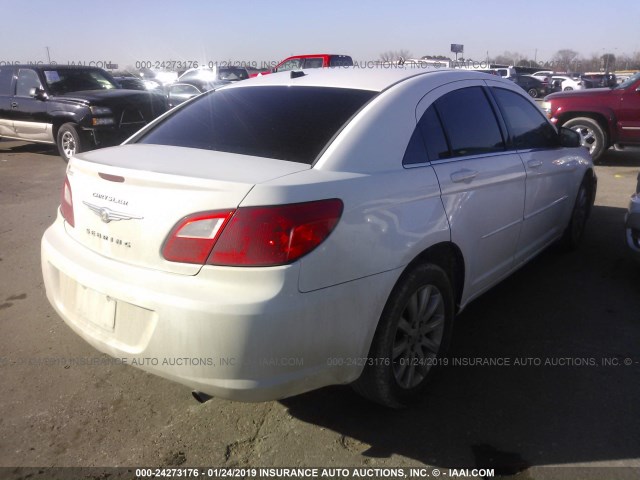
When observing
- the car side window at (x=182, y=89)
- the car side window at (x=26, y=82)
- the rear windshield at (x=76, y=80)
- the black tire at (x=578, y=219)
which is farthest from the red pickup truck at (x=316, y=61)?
the black tire at (x=578, y=219)

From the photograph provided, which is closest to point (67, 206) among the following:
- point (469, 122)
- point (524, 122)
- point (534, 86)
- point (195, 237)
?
point (195, 237)

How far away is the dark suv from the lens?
9.85 metres

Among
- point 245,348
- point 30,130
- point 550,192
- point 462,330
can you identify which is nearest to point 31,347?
point 245,348

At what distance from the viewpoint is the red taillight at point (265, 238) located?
2117 millimetres

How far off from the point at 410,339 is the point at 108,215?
1514mm

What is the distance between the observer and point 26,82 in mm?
10844

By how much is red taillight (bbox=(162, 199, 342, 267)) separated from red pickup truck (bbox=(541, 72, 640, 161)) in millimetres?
9054

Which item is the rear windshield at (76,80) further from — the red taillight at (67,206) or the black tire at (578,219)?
the black tire at (578,219)

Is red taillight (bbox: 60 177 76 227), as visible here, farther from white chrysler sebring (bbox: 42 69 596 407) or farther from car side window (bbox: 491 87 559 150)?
car side window (bbox: 491 87 559 150)

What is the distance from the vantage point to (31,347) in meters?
3.46

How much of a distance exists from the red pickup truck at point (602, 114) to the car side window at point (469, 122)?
7190mm

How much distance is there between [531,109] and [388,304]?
2556 millimetres

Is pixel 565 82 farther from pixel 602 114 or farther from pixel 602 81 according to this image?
pixel 602 114

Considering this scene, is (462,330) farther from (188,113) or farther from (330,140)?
(188,113)
